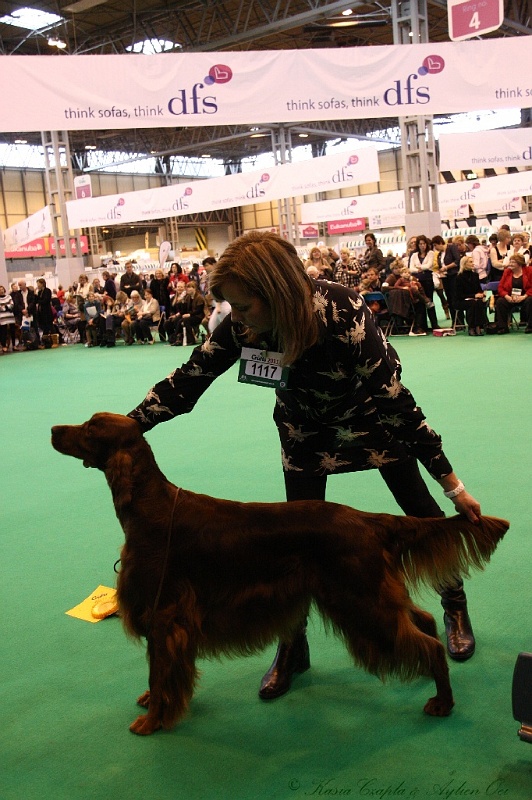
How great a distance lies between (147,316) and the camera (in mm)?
15586

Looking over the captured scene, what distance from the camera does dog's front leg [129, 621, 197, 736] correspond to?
1.99 meters

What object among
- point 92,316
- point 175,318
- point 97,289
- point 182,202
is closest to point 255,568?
point 175,318

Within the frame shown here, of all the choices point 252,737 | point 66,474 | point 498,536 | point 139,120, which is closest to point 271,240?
point 498,536

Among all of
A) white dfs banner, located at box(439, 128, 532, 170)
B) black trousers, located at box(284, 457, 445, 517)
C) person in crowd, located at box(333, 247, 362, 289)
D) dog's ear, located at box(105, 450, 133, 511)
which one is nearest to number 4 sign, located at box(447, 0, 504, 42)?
white dfs banner, located at box(439, 128, 532, 170)

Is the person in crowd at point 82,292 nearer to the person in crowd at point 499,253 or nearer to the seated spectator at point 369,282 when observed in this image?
the seated spectator at point 369,282

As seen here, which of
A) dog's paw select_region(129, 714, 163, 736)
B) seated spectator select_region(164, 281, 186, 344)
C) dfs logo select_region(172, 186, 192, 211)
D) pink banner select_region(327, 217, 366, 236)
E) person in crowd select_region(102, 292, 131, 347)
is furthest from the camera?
pink banner select_region(327, 217, 366, 236)

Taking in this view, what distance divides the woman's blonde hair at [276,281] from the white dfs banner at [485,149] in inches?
494

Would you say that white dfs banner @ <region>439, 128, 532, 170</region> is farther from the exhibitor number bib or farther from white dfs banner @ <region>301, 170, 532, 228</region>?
the exhibitor number bib

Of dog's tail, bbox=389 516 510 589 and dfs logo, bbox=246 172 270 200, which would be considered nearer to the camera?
dog's tail, bbox=389 516 510 589

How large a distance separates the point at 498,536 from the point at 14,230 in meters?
23.6

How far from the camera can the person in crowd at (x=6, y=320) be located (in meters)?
16.1

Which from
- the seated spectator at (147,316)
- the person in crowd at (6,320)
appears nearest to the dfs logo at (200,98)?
the seated spectator at (147,316)

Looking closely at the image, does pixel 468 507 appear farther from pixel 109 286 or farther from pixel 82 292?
pixel 109 286

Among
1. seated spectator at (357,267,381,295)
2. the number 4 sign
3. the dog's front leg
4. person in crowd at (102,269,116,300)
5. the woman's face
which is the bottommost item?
the dog's front leg
